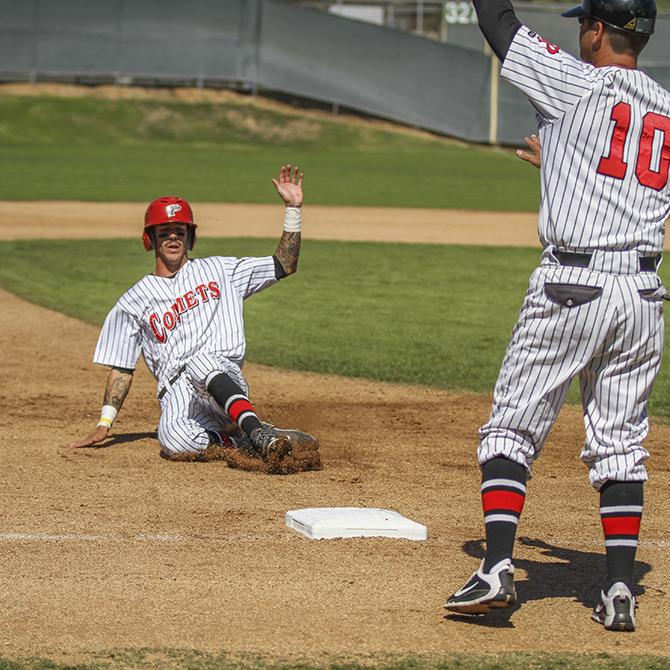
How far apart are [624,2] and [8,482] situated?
3.33 meters

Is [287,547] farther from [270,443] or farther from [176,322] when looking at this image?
[176,322]

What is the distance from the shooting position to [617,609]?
396cm

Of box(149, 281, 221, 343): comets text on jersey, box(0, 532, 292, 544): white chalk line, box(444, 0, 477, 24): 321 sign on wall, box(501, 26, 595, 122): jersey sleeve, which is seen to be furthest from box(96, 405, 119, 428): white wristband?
box(444, 0, 477, 24): 321 sign on wall

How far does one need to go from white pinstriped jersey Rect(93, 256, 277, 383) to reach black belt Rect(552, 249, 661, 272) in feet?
9.21

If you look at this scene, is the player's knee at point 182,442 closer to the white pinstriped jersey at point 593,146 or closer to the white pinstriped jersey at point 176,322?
the white pinstriped jersey at point 176,322

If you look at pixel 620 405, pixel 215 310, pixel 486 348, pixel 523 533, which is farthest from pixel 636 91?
pixel 486 348

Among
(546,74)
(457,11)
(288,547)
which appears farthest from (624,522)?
(457,11)

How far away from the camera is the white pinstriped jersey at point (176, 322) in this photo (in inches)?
255

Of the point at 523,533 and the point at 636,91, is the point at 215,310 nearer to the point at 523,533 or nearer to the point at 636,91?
the point at 523,533

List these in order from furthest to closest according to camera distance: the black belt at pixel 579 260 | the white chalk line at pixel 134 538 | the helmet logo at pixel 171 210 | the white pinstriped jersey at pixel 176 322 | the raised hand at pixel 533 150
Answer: the white pinstriped jersey at pixel 176 322 < the helmet logo at pixel 171 210 < the white chalk line at pixel 134 538 < the raised hand at pixel 533 150 < the black belt at pixel 579 260

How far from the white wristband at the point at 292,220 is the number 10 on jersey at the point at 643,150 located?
2704mm

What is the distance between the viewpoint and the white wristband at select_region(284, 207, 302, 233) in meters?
6.46

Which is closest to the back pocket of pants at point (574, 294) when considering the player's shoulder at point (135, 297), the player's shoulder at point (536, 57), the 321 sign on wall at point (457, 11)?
the player's shoulder at point (536, 57)

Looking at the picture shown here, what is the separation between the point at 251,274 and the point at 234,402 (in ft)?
2.75
